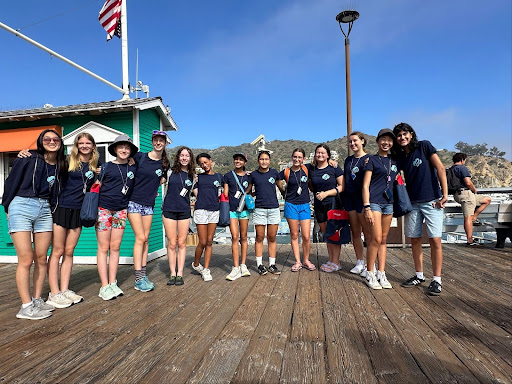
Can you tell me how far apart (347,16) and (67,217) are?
1156 centimetres

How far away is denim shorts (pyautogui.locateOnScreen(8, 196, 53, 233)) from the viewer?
3.11 meters

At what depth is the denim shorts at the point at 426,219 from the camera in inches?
149

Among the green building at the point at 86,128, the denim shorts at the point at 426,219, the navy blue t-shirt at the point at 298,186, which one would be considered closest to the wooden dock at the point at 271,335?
the denim shorts at the point at 426,219

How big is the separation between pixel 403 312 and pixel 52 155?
4.20 metres

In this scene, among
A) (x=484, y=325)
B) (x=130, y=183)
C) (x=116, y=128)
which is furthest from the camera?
(x=116, y=128)

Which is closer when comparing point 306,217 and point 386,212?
point 386,212

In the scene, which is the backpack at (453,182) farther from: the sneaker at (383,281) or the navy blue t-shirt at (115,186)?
the navy blue t-shirt at (115,186)

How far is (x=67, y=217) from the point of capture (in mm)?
3512

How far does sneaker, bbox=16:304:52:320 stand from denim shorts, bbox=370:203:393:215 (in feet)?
13.1

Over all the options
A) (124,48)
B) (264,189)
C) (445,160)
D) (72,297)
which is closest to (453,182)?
(264,189)

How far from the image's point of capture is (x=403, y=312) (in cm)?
310

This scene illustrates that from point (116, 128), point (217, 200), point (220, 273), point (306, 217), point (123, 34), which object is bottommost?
point (220, 273)

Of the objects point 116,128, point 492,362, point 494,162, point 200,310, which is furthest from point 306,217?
point 494,162

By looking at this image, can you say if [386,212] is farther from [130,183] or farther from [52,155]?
[52,155]
